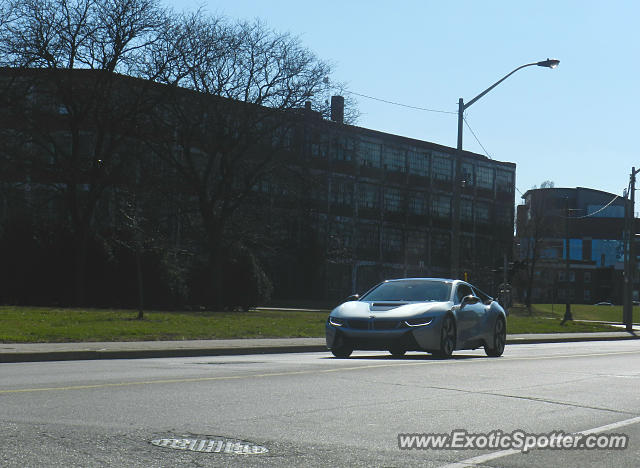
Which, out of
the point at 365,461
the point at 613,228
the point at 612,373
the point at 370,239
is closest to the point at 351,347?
the point at 612,373

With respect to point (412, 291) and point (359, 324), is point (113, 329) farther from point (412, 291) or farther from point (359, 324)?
point (359, 324)

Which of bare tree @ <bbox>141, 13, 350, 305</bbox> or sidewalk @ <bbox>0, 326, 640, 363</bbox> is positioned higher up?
bare tree @ <bbox>141, 13, 350, 305</bbox>

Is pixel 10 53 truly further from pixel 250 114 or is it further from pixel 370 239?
pixel 370 239

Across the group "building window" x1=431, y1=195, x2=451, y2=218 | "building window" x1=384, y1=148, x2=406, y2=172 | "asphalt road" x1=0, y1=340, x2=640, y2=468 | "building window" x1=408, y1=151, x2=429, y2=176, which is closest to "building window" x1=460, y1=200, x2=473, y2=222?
"building window" x1=431, y1=195, x2=451, y2=218

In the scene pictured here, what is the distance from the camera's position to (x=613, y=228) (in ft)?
543

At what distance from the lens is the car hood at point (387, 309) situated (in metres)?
18.0

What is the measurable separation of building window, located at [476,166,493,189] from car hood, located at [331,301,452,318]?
8667 centimetres

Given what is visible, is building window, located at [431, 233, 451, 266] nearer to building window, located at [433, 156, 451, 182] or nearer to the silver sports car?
building window, located at [433, 156, 451, 182]

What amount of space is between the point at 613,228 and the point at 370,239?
280 ft

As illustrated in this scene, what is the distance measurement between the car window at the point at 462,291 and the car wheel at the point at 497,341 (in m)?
1.15

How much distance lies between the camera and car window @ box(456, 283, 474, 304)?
64.4ft

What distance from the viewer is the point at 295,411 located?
31.7 feet

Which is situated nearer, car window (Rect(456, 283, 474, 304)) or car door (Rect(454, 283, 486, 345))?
car door (Rect(454, 283, 486, 345))

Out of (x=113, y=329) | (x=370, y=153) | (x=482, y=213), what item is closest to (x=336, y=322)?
(x=113, y=329)
